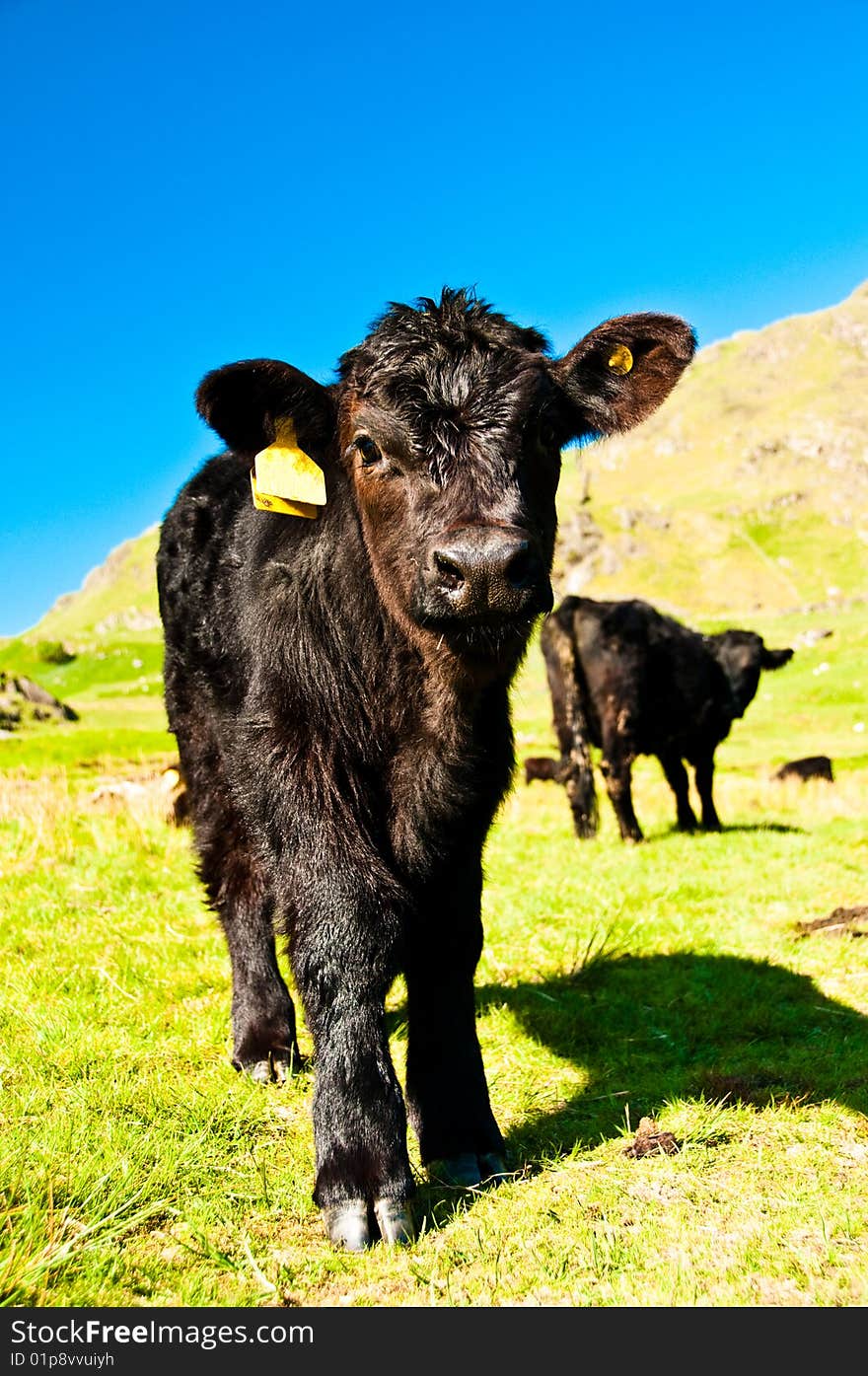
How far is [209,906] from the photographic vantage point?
553cm

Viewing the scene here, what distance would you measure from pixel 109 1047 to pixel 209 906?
96 cm

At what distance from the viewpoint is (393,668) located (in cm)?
394

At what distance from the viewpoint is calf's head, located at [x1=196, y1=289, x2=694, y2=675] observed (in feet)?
11.0

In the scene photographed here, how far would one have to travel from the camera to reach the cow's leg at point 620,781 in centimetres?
1288

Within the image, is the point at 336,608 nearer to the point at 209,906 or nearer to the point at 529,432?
the point at 529,432

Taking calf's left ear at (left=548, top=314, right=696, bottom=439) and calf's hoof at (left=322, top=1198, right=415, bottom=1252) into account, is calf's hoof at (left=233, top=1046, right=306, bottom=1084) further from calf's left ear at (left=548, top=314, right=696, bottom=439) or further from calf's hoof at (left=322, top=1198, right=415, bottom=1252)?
calf's left ear at (left=548, top=314, right=696, bottom=439)

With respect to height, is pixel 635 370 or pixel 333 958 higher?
pixel 635 370

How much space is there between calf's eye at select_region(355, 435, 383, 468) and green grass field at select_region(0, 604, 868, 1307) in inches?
107

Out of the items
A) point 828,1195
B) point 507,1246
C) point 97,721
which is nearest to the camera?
point 507,1246

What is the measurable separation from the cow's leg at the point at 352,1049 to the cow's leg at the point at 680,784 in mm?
11212

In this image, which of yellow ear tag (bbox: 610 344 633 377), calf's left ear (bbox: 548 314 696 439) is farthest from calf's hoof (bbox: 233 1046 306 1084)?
yellow ear tag (bbox: 610 344 633 377)

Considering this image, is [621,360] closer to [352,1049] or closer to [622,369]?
[622,369]

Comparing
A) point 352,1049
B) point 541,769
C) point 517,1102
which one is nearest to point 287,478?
point 352,1049
